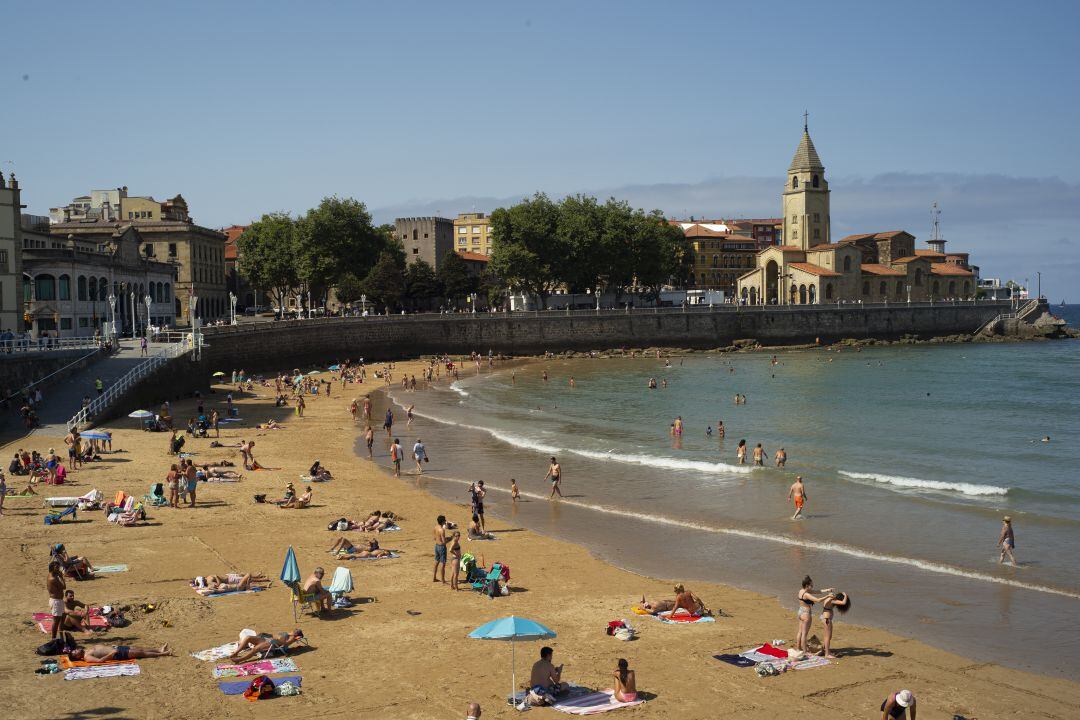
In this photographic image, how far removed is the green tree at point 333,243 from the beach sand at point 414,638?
214 feet

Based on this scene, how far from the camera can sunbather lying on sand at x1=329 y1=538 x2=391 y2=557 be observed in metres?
19.3

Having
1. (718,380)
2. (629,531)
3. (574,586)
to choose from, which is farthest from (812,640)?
(718,380)

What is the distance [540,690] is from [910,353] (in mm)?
81851

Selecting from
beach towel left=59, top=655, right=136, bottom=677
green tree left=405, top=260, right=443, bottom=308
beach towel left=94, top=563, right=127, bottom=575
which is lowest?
beach towel left=59, top=655, right=136, bottom=677

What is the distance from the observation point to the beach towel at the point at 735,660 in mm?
13609

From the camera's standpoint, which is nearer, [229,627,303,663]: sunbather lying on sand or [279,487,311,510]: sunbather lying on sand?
[229,627,303,663]: sunbather lying on sand

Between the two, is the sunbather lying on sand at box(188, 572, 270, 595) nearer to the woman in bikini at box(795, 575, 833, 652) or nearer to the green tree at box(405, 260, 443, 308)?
the woman in bikini at box(795, 575, 833, 652)

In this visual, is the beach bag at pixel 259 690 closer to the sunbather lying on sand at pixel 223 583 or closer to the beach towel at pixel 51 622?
the beach towel at pixel 51 622

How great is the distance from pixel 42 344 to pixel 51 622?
2899 centimetres

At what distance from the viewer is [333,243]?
86812 mm

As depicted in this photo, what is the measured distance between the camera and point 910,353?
284 ft

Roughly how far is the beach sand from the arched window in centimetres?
3291

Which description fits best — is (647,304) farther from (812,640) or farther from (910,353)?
(812,640)

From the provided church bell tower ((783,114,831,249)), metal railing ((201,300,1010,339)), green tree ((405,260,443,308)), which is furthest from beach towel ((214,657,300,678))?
church bell tower ((783,114,831,249))
